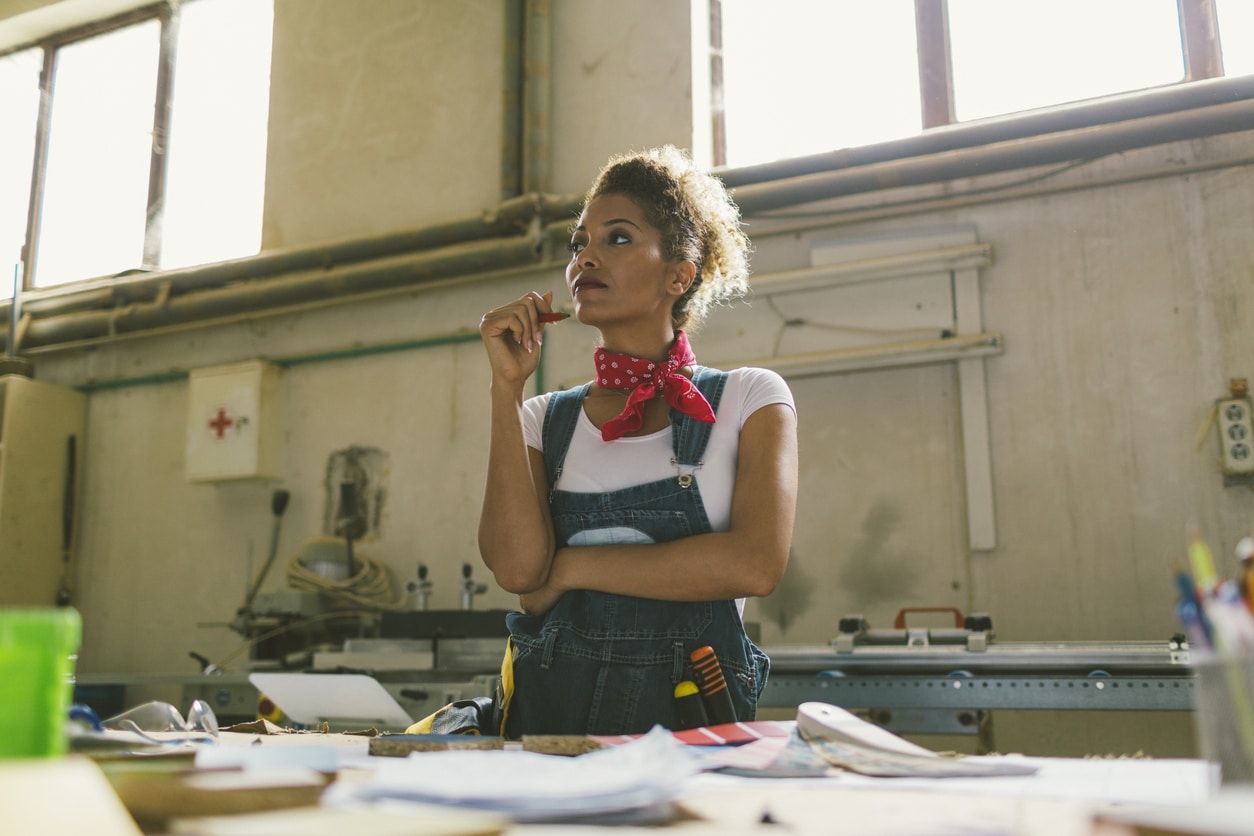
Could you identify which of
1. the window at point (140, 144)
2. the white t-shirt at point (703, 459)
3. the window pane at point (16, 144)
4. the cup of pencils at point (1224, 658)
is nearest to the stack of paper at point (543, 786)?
the cup of pencils at point (1224, 658)

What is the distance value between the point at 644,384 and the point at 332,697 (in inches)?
34.7

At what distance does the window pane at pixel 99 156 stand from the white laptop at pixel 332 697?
3.40 m

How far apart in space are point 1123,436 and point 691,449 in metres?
2.00

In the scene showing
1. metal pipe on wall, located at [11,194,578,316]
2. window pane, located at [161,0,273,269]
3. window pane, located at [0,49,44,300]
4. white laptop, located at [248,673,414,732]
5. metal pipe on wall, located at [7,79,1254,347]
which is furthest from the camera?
window pane, located at [0,49,44,300]

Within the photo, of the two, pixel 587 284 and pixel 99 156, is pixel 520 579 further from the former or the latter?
pixel 99 156

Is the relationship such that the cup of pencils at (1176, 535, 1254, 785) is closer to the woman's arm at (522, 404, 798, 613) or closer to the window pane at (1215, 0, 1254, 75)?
the woman's arm at (522, 404, 798, 613)

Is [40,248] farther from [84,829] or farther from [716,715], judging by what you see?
[84,829]

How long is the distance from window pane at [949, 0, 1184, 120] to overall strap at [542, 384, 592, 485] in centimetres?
242

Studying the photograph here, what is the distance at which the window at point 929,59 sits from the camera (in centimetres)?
316

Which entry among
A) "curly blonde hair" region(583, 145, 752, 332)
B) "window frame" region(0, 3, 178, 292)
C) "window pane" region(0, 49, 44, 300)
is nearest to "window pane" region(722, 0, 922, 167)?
"curly blonde hair" region(583, 145, 752, 332)

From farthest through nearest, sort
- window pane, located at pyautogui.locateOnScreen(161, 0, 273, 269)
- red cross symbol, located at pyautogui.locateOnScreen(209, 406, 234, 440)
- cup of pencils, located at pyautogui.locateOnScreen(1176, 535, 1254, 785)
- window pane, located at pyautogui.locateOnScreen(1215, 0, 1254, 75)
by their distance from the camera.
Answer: window pane, located at pyautogui.locateOnScreen(161, 0, 273, 269), red cross symbol, located at pyautogui.locateOnScreen(209, 406, 234, 440), window pane, located at pyautogui.locateOnScreen(1215, 0, 1254, 75), cup of pencils, located at pyautogui.locateOnScreen(1176, 535, 1254, 785)

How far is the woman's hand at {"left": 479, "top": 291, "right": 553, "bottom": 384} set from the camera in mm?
1449

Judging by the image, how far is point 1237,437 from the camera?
2.75 m

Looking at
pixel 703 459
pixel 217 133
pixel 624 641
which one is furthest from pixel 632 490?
pixel 217 133
